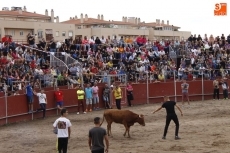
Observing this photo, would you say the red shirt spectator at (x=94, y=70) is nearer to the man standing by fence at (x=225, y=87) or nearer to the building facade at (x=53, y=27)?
the man standing by fence at (x=225, y=87)

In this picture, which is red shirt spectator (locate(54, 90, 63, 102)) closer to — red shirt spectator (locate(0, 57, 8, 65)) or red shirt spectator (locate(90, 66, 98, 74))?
red shirt spectator (locate(0, 57, 8, 65))

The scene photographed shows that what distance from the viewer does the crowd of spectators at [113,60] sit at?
26906 millimetres

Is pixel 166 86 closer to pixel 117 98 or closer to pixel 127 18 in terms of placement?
pixel 117 98

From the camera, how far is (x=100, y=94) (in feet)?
94.5

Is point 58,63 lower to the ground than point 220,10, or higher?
lower

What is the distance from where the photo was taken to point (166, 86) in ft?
109

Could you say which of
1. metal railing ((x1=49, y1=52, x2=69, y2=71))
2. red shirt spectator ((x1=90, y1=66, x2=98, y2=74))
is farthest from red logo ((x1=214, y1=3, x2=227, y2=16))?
metal railing ((x1=49, y1=52, x2=69, y2=71))

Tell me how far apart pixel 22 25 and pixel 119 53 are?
2822 centimetres

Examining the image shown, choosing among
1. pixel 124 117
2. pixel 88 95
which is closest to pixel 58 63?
pixel 88 95

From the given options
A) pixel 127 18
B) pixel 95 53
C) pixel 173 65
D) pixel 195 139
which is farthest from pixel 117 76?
pixel 127 18

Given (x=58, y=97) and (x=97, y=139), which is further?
(x=58, y=97)

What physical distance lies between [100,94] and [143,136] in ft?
38.3

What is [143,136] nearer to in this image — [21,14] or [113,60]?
[113,60]

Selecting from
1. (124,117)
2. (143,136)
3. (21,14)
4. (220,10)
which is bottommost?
(143,136)
